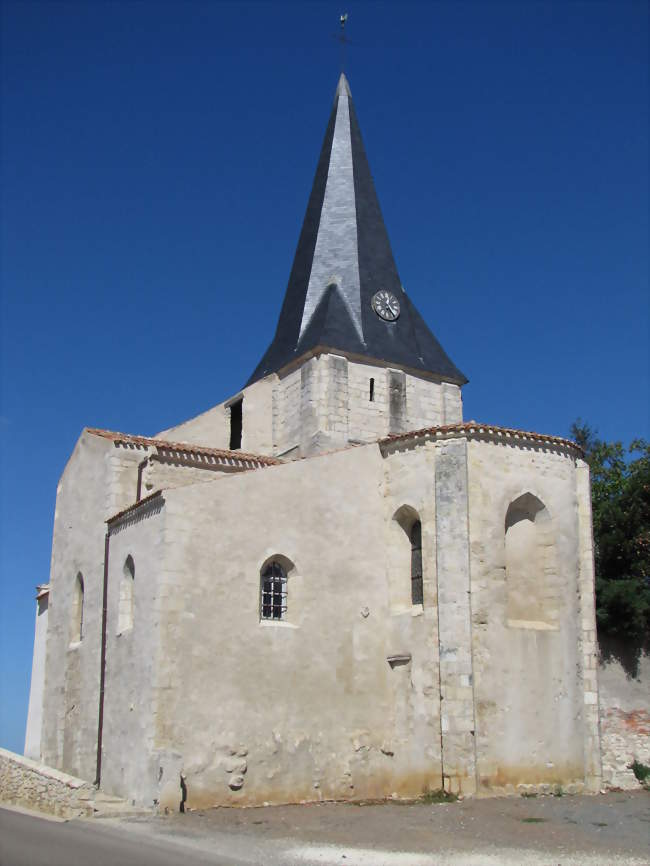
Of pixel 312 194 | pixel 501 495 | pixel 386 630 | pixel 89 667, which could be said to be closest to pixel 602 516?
pixel 501 495

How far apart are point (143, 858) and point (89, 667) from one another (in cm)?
903

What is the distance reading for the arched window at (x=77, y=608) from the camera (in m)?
21.2

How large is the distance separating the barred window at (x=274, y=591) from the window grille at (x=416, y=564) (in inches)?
106

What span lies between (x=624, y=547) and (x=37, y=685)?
53.9 feet

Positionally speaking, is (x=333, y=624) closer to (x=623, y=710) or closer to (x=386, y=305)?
(x=623, y=710)

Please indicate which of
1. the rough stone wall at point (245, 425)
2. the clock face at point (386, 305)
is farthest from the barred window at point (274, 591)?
the clock face at point (386, 305)

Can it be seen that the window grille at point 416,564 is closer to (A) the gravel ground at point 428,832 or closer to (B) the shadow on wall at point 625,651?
(A) the gravel ground at point 428,832

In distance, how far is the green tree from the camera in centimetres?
2056

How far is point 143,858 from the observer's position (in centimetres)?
1120

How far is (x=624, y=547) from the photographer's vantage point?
74.7ft

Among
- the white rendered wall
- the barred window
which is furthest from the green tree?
the white rendered wall

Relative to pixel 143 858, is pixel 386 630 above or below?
above

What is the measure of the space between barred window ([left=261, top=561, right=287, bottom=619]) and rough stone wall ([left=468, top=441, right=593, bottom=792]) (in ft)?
11.4

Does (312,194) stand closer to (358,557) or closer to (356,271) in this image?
(356,271)
